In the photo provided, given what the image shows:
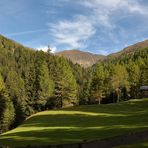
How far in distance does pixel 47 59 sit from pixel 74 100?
22.8 meters

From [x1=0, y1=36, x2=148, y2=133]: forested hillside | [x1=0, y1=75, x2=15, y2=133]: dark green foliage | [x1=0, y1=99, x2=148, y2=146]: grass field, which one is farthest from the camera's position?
[x1=0, y1=36, x2=148, y2=133]: forested hillside

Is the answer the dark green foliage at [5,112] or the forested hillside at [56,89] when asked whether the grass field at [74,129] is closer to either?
the forested hillside at [56,89]

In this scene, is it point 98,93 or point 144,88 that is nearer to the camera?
point 144,88

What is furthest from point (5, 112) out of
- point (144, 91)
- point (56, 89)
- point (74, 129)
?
point (74, 129)

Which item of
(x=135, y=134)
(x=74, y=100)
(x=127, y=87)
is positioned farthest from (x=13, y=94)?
(x=135, y=134)

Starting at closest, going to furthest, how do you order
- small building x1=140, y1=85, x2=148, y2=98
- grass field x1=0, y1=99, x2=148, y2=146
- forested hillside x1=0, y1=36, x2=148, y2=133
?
grass field x1=0, y1=99, x2=148, y2=146
forested hillside x1=0, y1=36, x2=148, y2=133
small building x1=140, y1=85, x2=148, y2=98

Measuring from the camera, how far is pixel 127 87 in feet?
408

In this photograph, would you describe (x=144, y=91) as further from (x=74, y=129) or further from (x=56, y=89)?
(x=74, y=129)

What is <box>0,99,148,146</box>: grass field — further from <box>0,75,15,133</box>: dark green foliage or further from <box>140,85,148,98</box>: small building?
<box>0,75,15,133</box>: dark green foliage

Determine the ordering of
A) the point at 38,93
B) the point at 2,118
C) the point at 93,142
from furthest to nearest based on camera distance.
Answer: the point at 38,93 → the point at 2,118 → the point at 93,142

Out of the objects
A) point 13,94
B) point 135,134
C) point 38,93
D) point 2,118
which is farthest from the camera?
point 13,94

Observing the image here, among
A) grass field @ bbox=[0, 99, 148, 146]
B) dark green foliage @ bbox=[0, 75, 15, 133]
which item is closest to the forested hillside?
dark green foliage @ bbox=[0, 75, 15, 133]

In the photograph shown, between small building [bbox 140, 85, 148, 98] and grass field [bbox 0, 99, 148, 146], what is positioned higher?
small building [bbox 140, 85, 148, 98]

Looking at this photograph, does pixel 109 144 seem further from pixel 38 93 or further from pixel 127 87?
pixel 127 87
